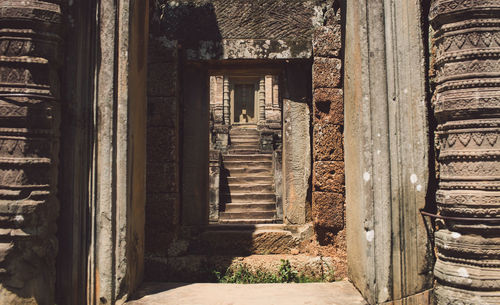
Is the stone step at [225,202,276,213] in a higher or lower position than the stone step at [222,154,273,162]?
lower

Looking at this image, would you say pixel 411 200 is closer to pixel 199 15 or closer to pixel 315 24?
pixel 315 24

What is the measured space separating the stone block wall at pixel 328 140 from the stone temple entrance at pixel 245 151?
0.96 metres

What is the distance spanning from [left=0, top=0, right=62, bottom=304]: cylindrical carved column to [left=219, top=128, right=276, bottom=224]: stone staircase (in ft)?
17.1

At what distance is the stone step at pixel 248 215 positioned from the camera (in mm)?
7992

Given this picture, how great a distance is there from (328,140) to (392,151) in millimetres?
1531

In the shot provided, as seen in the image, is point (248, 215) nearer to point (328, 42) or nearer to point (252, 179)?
point (252, 179)

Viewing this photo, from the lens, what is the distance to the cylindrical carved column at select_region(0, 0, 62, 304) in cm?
258

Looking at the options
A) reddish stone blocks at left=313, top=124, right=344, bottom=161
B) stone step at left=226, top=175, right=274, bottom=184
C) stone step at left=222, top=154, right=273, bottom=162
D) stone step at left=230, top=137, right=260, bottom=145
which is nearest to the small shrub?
reddish stone blocks at left=313, top=124, right=344, bottom=161

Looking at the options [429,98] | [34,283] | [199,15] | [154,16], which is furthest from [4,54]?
[429,98]

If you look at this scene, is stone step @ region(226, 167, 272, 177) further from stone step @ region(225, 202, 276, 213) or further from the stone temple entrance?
stone step @ region(225, 202, 276, 213)

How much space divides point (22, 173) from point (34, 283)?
2.58 feet

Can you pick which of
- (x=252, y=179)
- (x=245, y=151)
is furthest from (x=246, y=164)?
(x=245, y=151)

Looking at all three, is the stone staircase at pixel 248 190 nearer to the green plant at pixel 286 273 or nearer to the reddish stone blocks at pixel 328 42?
the green plant at pixel 286 273

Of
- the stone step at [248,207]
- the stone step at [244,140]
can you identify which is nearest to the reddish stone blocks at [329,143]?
the stone step at [248,207]
